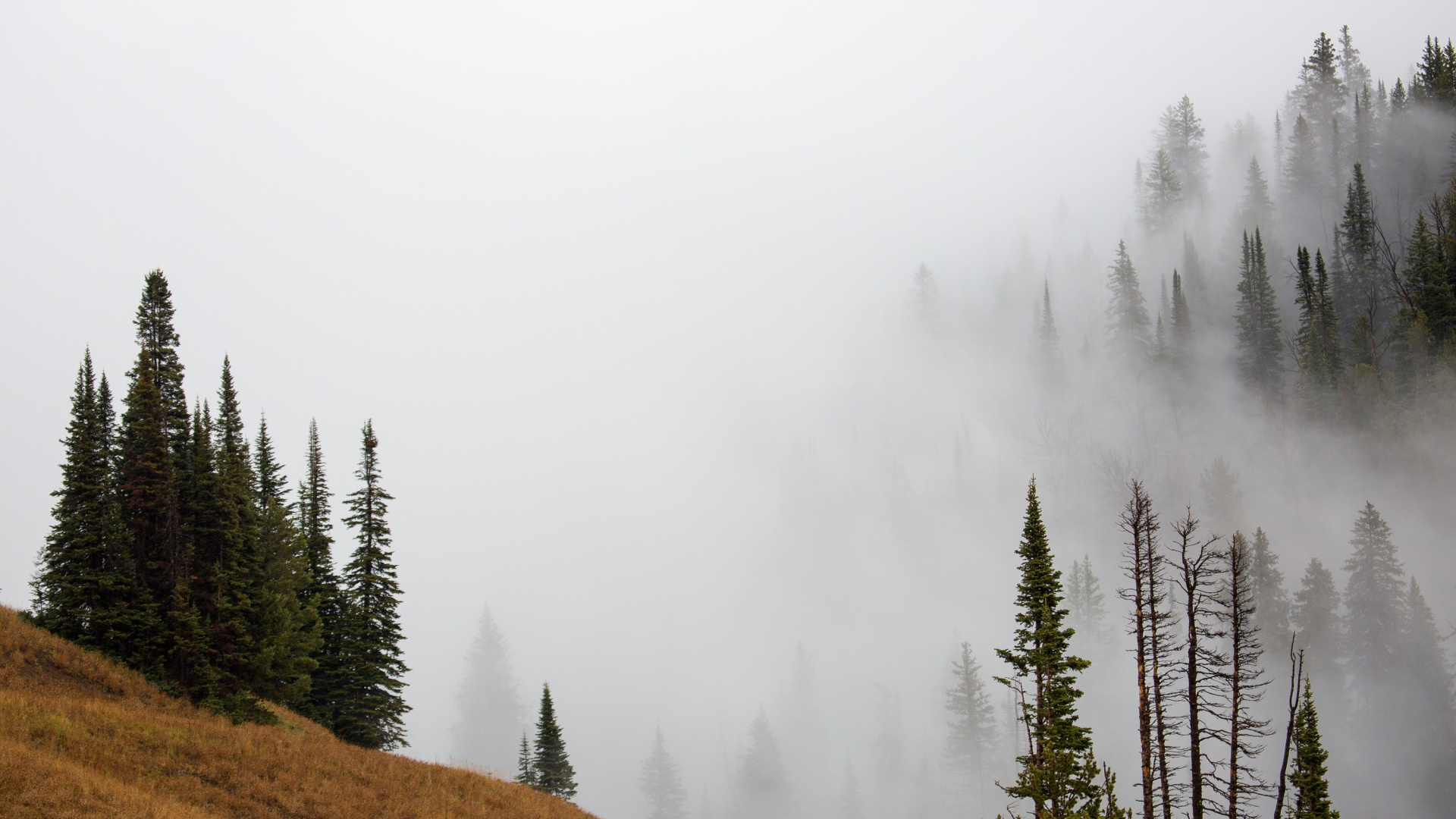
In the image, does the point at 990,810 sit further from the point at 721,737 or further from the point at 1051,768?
the point at 1051,768

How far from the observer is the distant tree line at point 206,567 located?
100 ft

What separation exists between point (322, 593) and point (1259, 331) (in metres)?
120

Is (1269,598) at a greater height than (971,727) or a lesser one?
greater

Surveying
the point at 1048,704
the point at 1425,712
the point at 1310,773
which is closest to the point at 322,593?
the point at 1048,704

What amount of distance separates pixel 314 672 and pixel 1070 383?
144m

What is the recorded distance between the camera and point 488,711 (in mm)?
98000

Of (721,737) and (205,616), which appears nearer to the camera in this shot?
(205,616)

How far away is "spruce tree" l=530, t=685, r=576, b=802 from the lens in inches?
1783

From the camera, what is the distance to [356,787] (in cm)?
2450

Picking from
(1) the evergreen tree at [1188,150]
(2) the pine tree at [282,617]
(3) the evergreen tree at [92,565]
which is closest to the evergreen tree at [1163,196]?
(1) the evergreen tree at [1188,150]

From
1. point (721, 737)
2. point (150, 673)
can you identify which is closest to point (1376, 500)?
point (721, 737)

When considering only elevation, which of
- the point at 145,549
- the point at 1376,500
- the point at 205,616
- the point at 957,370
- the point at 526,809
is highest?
the point at 957,370

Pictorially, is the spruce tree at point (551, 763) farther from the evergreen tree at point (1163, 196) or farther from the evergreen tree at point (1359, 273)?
the evergreen tree at point (1163, 196)

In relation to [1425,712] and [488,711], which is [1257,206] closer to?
[1425,712]
